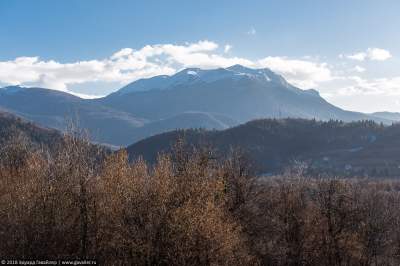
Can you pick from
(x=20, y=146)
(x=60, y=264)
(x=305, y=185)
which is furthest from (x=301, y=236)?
(x=20, y=146)

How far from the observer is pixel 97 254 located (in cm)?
5088

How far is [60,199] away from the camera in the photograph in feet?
172

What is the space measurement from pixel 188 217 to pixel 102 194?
1066 cm

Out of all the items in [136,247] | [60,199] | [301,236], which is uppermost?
[60,199]

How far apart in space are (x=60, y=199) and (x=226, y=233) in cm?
1820

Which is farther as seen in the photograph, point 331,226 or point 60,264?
point 331,226

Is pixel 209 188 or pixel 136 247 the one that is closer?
pixel 136 247

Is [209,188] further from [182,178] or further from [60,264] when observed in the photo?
[60,264]

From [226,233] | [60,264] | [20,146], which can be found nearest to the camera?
[60,264]

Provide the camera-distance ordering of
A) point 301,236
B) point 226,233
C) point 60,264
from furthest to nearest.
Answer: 1. point 301,236
2. point 226,233
3. point 60,264

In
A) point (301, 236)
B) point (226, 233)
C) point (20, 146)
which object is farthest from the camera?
point (20, 146)

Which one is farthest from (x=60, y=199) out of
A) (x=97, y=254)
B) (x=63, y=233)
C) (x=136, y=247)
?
(x=136, y=247)

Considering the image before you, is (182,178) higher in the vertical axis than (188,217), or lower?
higher

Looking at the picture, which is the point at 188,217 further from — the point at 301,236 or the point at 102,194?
the point at 301,236
